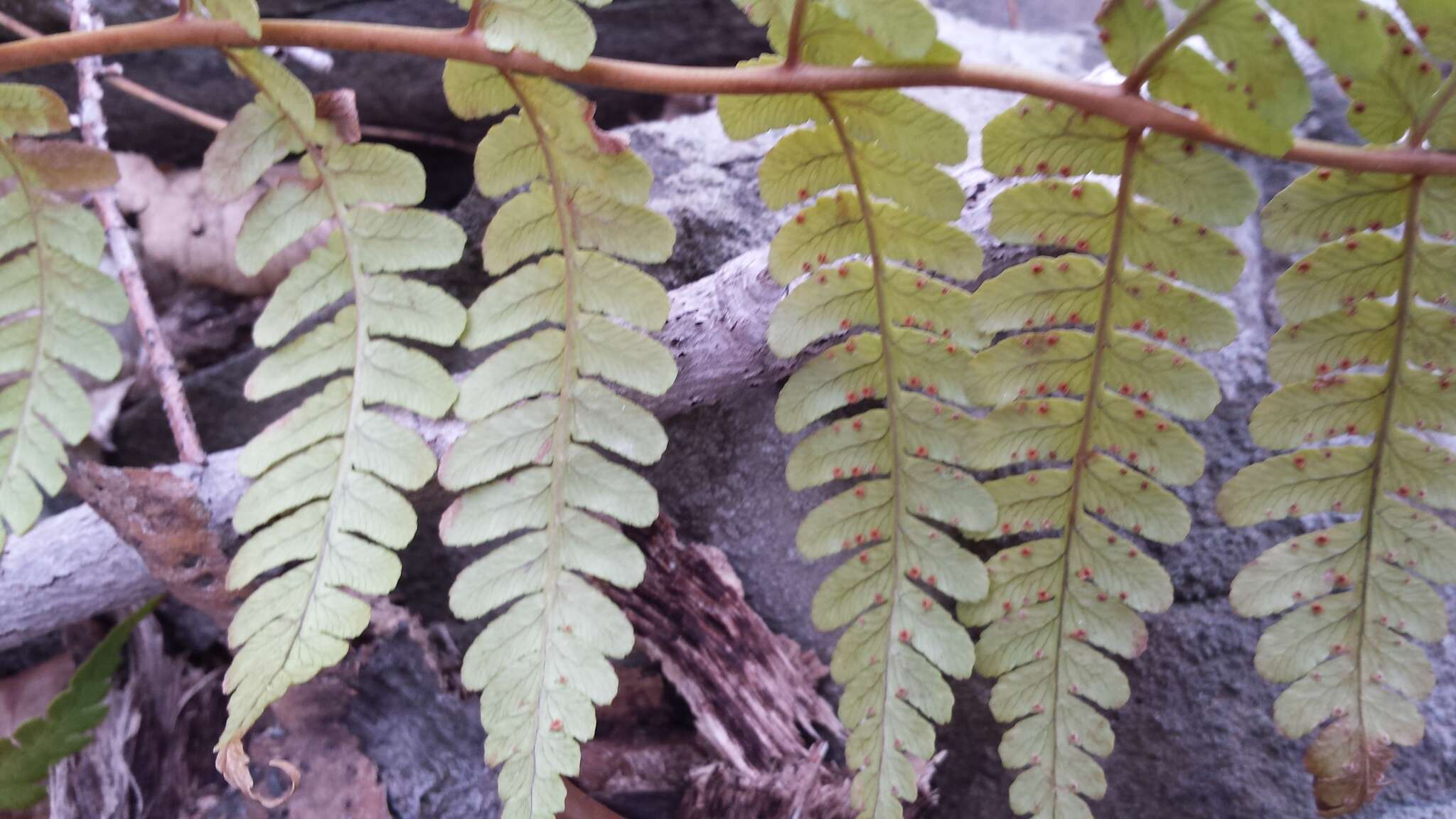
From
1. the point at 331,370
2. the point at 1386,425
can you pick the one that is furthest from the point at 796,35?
the point at 1386,425

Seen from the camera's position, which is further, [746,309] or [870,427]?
[746,309]

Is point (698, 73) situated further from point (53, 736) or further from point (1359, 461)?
point (53, 736)

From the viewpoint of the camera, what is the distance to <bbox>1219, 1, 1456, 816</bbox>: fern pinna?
111 cm

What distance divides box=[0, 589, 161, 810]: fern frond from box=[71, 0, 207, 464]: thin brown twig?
0.47 m

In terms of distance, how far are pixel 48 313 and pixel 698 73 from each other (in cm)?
122

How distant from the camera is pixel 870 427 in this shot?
51.2 inches

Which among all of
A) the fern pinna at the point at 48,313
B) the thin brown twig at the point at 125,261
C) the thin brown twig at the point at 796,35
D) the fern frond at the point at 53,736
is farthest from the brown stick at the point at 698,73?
the fern frond at the point at 53,736

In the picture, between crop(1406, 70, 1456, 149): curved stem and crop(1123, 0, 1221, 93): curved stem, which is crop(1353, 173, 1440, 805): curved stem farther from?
crop(1123, 0, 1221, 93): curved stem

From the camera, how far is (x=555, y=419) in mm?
1278

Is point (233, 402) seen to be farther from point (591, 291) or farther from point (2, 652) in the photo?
point (591, 291)

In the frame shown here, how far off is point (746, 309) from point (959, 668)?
2.17ft

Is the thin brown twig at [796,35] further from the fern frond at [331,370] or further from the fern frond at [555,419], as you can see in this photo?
the fern frond at [331,370]

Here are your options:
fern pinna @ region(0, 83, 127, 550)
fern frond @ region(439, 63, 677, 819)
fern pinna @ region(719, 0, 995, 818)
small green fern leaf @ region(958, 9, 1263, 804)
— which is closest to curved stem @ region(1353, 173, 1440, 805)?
small green fern leaf @ region(958, 9, 1263, 804)

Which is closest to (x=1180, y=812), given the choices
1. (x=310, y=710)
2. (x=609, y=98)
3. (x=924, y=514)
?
(x=924, y=514)
